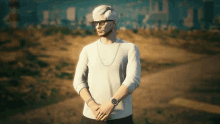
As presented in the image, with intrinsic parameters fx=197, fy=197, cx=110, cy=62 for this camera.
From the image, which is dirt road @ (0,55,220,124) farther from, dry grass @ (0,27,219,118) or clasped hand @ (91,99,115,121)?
clasped hand @ (91,99,115,121)

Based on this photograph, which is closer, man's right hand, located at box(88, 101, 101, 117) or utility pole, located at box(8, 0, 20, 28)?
man's right hand, located at box(88, 101, 101, 117)

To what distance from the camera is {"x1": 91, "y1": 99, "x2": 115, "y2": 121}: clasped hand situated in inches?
48.5

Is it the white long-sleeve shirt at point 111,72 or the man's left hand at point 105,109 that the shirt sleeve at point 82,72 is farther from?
the man's left hand at point 105,109

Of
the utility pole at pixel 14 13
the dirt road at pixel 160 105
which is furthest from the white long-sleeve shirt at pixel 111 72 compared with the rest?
the utility pole at pixel 14 13

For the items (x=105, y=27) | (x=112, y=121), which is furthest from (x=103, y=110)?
(x=105, y=27)

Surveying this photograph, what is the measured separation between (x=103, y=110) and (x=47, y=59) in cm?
974

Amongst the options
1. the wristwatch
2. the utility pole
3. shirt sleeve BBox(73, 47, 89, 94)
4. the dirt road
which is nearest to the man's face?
shirt sleeve BBox(73, 47, 89, 94)

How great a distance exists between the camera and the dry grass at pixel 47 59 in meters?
5.74


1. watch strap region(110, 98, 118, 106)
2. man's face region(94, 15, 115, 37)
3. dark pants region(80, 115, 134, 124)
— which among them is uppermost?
man's face region(94, 15, 115, 37)

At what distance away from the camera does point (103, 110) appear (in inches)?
48.9

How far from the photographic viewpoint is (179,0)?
2189 cm

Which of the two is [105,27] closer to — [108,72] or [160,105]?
[108,72]

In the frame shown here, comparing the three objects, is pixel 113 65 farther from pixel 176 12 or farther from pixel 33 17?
pixel 176 12

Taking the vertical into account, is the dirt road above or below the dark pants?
below
